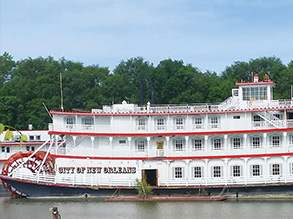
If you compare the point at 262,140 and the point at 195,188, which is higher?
the point at 262,140

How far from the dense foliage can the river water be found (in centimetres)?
2534

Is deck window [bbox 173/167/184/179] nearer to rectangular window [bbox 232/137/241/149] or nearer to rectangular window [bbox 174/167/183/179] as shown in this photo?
rectangular window [bbox 174/167/183/179]

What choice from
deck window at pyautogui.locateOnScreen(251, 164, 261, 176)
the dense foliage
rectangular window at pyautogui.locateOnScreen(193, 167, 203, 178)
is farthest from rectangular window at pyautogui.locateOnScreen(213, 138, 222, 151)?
the dense foliage

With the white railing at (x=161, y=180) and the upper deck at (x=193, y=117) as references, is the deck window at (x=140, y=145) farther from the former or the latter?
the white railing at (x=161, y=180)

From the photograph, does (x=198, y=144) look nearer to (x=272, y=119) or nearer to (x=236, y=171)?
(x=236, y=171)

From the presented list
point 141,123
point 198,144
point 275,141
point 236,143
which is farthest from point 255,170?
point 141,123

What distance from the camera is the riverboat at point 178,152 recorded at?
37531 mm

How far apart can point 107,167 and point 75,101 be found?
95.2 feet

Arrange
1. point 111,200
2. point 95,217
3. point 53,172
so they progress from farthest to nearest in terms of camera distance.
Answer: point 53,172, point 111,200, point 95,217

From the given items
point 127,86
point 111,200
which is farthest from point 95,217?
point 127,86

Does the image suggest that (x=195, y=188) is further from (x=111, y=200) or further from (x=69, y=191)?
(x=69, y=191)

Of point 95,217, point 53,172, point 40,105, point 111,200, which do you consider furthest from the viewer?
point 40,105

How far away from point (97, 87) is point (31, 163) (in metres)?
28.0

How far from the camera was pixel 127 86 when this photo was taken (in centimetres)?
6750
